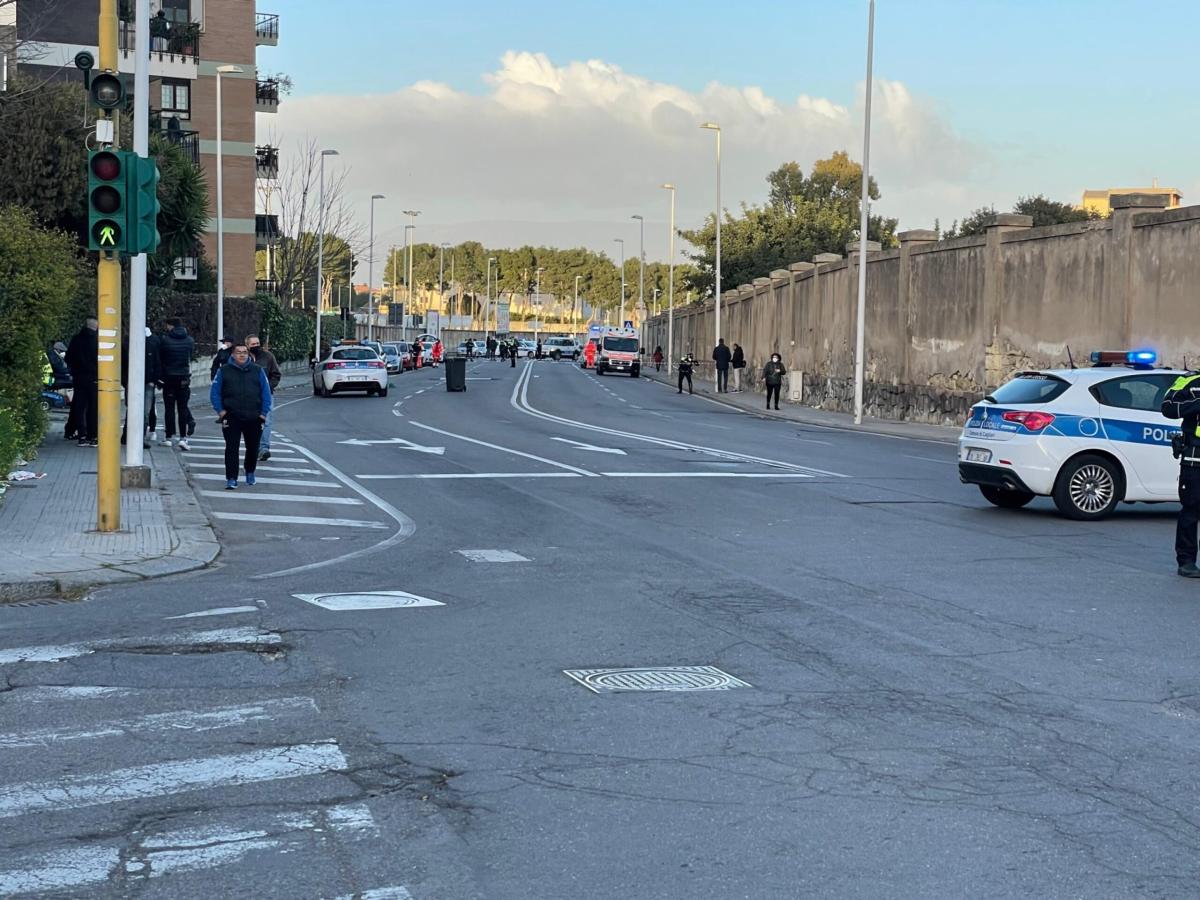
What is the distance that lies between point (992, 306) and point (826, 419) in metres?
6.18

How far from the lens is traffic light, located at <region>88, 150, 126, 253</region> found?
1268 centimetres

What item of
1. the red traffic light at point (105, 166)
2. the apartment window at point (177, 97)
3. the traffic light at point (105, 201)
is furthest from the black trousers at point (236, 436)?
the apartment window at point (177, 97)

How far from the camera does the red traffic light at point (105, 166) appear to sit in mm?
12672

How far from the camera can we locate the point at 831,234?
274 feet

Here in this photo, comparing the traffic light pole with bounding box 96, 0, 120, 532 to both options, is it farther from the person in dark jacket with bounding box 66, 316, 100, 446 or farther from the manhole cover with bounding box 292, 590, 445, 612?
the person in dark jacket with bounding box 66, 316, 100, 446

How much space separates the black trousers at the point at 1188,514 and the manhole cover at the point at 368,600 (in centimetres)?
579

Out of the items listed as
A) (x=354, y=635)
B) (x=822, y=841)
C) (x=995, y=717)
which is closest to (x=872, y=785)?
(x=822, y=841)

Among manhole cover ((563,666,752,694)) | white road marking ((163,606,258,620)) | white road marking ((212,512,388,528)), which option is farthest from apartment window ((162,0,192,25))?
manhole cover ((563,666,752,694))

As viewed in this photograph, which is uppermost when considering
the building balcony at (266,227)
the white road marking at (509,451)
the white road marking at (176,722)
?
the building balcony at (266,227)

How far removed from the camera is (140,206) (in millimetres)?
13008

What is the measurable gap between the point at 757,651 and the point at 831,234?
77.1 m

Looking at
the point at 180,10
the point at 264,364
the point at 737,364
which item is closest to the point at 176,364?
the point at 264,364

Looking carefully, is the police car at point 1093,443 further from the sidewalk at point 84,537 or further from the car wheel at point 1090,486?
the sidewalk at point 84,537

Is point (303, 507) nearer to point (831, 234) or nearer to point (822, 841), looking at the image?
point (822, 841)
